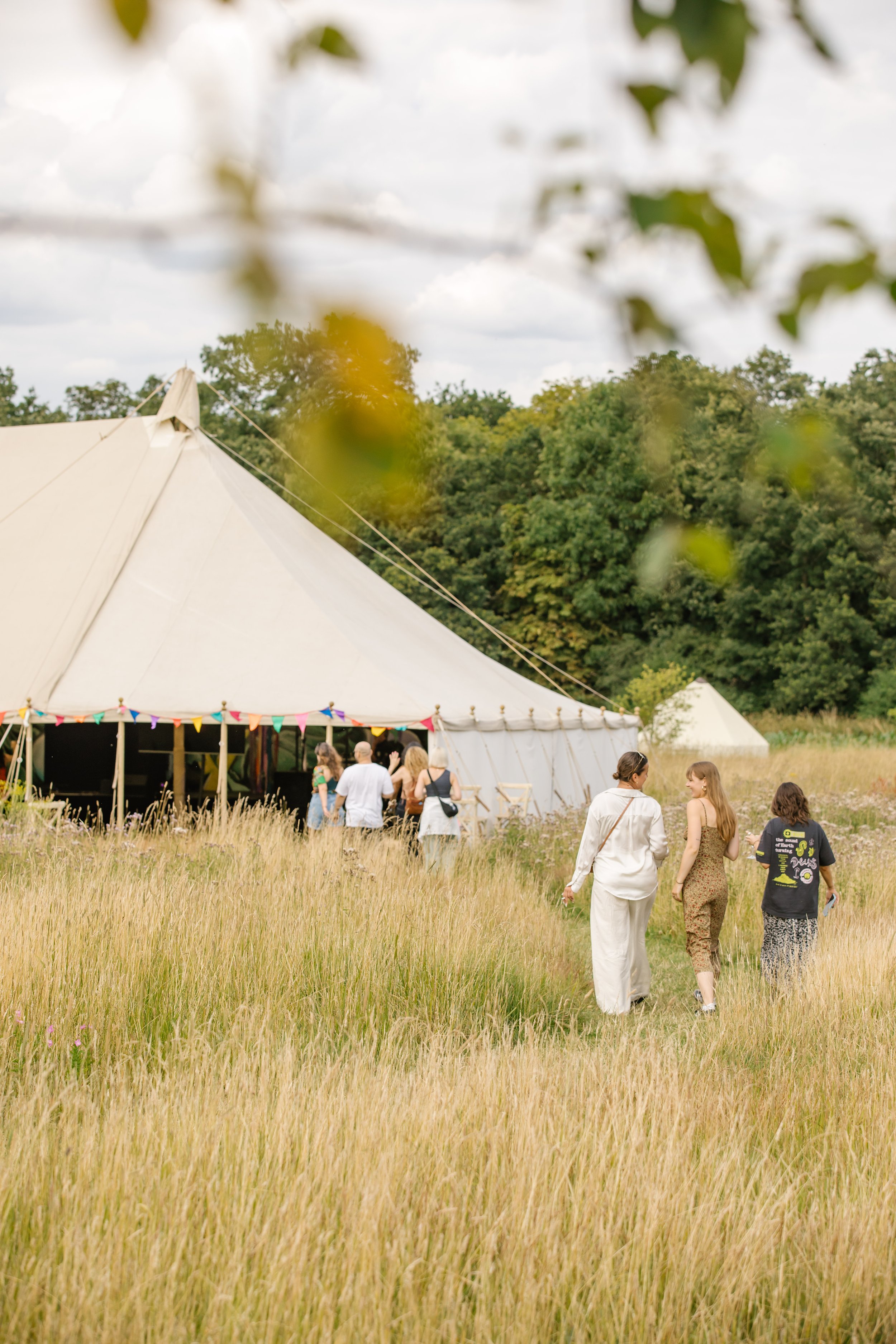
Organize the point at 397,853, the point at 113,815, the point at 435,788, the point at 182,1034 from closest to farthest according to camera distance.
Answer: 1. the point at 182,1034
2. the point at 397,853
3. the point at 435,788
4. the point at 113,815

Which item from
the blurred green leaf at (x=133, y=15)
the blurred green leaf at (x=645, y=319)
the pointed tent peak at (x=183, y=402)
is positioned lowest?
the blurred green leaf at (x=645, y=319)

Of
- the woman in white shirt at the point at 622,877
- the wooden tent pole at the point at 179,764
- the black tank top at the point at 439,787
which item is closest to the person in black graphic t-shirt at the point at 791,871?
the woman in white shirt at the point at 622,877

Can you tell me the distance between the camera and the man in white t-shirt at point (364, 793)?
9055mm

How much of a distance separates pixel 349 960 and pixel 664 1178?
105 inches

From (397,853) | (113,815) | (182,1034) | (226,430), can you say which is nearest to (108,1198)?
(182,1034)

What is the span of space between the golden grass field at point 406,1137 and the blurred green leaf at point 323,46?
7.57ft

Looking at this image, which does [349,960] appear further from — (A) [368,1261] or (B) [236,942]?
(A) [368,1261]

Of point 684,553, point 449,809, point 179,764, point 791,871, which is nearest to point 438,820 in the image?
point 449,809

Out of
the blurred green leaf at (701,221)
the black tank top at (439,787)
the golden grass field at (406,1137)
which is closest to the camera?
the blurred green leaf at (701,221)

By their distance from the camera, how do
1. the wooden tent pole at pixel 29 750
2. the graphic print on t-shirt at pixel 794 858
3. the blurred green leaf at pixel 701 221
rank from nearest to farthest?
the blurred green leaf at pixel 701 221, the graphic print on t-shirt at pixel 794 858, the wooden tent pole at pixel 29 750

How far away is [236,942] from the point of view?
5594 millimetres

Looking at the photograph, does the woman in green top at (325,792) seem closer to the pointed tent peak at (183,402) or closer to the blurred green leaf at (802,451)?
the pointed tent peak at (183,402)

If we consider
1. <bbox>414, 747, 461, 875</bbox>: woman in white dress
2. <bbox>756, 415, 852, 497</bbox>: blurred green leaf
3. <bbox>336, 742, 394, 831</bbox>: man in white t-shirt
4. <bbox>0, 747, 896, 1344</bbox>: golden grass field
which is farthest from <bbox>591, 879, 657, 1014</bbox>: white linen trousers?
<bbox>756, 415, 852, 497</bbox>: blurred green leaf

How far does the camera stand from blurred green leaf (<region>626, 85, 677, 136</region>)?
1117 millimetres
